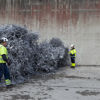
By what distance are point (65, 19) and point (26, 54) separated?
440cm

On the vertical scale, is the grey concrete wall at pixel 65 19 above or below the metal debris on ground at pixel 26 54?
above

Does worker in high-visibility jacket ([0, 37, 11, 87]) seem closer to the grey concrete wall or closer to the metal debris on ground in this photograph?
the metal debris on ground

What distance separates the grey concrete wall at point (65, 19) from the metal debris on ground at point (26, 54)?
1.70 metres

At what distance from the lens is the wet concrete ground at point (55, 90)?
16.7 feet

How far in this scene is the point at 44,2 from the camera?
10539mm

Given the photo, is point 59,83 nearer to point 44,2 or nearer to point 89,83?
point 89,83

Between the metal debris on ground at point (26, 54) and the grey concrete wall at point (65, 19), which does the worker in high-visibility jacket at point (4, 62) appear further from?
the grey concrete wall at point (65, 19)

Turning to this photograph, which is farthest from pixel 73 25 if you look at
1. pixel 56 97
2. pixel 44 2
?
pixel 56 97

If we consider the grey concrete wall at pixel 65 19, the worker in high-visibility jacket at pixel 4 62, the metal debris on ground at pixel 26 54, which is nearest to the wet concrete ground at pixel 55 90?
the worker in high-visibility jacket at pixel 4 62

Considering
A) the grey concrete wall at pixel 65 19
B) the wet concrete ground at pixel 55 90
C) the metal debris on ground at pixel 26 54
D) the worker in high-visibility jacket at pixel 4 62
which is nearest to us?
the wet concrete ground at pixel 55 90

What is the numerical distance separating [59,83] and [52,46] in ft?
10.8

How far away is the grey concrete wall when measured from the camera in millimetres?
10477

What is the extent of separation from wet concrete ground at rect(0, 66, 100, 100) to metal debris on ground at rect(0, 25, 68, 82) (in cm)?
60

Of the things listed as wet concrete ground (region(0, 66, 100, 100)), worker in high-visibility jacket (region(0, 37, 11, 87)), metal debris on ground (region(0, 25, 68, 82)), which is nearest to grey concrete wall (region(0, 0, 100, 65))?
metal debris on ground (region(0, 25, 68, 82))
